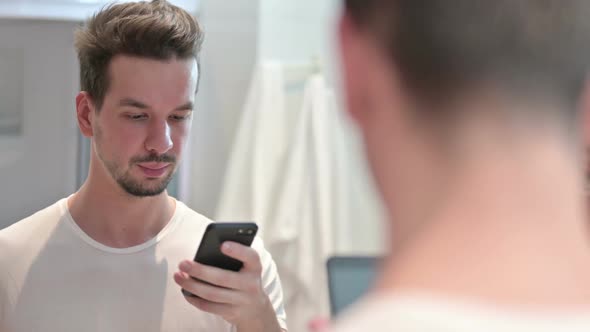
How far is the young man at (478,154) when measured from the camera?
15.0 inches

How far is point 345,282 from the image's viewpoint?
141 cm

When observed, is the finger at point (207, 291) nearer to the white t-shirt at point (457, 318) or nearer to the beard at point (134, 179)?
the beard at point (134, 179)

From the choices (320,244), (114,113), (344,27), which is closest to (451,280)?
(344,27)

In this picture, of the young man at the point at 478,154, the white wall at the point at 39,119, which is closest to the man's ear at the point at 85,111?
the white wall at the point at 39,119

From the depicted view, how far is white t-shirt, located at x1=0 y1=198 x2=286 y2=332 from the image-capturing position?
4.29 feet

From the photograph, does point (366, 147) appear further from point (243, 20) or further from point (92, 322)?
point (243, 20)

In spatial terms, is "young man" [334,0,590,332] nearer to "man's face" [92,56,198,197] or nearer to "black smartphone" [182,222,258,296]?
"black smartphone" [182,222,258,296]

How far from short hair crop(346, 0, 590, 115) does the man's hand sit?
809 mm

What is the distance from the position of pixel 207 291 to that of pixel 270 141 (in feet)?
3.32

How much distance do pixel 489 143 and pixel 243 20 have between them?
76.6 inches

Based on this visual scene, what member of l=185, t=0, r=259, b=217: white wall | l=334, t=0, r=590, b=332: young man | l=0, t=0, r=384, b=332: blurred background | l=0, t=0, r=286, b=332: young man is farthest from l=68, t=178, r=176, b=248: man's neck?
l=334, t=0, r=590, b=332: young man

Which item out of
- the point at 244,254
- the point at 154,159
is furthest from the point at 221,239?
the point at 154,159

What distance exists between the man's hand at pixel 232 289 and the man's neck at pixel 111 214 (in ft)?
0.63

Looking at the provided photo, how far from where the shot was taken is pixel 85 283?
1332mm
